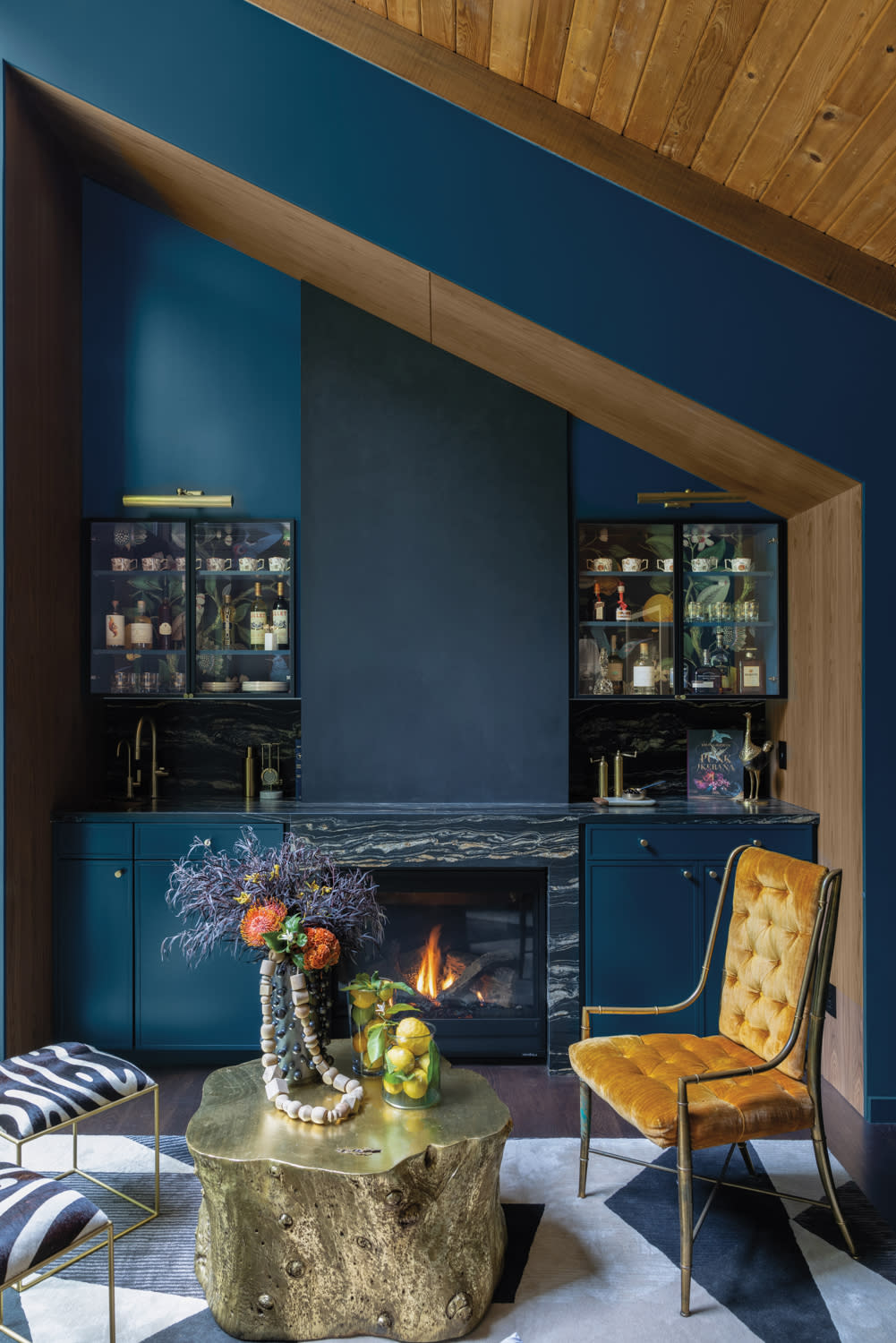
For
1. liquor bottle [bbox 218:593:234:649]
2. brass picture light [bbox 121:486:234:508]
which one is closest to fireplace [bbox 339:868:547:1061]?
liquor bottle [bbox 218:593:234:649]

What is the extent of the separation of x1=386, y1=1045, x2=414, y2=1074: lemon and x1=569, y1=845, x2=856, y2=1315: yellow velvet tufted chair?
0.59 metres

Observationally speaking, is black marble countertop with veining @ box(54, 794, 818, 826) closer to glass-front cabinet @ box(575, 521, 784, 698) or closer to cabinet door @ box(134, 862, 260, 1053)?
cabinet door @ box(134, 862, 260, 1053)

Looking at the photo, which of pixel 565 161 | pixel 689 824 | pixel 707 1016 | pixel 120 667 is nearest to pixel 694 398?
pixel 565 161

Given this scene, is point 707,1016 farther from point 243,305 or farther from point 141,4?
point 141,4

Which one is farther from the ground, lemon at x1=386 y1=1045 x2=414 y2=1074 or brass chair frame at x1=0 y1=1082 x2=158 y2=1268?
lemon at x1=386 y1=1045 x2=414 y2=1074

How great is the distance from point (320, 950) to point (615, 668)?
87.3 inches

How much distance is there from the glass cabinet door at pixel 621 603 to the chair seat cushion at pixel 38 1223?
277cm

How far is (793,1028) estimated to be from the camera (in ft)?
8.45

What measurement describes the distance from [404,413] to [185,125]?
136cm

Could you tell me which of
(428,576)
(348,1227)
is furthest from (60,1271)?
(428,576)

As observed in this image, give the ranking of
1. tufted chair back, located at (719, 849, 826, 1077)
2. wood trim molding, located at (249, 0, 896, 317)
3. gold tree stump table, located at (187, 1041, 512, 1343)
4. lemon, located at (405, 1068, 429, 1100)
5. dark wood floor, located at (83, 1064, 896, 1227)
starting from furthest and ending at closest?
wood trim molding, located at (249, 0, 896, 317) < dark wood floor, located at (83, 1064, 896, 1227) < tufted chair back, located at (719, 849, 826, 1077) < lemon, located at (405, 1068, 429, 1100) < gold tree stump table, located at (187, 1041, 512, 1343)

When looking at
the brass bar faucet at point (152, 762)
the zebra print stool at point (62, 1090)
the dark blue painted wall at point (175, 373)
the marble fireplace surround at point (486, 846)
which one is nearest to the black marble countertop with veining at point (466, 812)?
the marble fireplace surround at point (486, 846)

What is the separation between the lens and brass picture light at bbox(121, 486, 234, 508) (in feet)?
13.4

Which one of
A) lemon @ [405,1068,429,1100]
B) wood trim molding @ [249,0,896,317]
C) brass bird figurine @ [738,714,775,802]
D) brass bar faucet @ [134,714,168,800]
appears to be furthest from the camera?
brass bar faucet @ [134,714,168,800]
